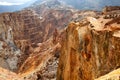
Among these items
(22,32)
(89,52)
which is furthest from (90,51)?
(22,32)

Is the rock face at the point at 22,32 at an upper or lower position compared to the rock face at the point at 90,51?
lower

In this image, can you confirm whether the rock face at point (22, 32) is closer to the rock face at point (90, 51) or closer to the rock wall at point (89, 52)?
the rock wall at point (89, 52)

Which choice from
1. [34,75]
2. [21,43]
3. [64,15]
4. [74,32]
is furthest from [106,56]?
[64,15]

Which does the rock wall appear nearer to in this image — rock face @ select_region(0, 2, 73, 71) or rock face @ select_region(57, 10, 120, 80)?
rock face @ select_region(57, 10, 120, 80)

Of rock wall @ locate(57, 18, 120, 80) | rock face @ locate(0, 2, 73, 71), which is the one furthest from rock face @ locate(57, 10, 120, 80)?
rock face @ locate(0, 2, 73, 71)

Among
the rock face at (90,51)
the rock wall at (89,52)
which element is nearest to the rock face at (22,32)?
the rock wall at (89,52)

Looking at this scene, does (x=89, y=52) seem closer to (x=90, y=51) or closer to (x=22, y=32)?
(x=90, y=51)

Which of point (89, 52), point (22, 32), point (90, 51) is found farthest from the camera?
point (22, 32)

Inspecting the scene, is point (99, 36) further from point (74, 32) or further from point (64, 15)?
point (64, 15)

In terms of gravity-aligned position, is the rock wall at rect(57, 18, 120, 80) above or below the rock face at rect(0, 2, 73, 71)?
above
